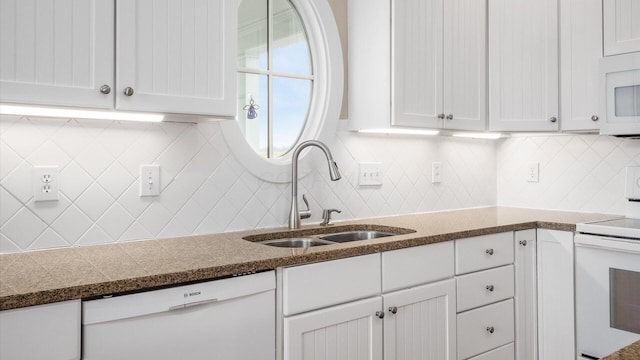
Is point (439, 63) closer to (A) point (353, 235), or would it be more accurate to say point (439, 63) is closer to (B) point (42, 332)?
(A) point (353, 235)

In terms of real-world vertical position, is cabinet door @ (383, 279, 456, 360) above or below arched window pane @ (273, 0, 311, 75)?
below

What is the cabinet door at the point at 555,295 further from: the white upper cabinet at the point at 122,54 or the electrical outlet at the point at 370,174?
the white upper cabinet at the point at 122,54

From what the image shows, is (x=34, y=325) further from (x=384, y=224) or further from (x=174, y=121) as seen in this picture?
(x=384, y=224)

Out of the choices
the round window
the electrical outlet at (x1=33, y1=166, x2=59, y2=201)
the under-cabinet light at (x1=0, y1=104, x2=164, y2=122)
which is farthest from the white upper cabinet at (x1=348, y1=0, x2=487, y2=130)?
the electrical outlet at (x1=33, y1=166, x2=59, y2=201)

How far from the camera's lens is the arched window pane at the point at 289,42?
241cm

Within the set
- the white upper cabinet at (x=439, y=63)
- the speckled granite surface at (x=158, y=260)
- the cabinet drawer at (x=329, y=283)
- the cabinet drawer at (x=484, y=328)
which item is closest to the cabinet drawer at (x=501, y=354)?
the cabinet drawer at (x=484, y=328)

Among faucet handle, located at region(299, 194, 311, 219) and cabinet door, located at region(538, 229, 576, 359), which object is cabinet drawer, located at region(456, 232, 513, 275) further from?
faucet handle, located at region(299, 194, 311, 219)

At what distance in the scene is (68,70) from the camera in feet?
4.74

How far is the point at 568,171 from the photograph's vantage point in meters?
3.02

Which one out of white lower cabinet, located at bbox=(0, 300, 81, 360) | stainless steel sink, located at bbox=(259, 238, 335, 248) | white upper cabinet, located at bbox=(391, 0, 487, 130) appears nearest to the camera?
white lower cabinet, located at bbox=(0, 300, 81, 360)

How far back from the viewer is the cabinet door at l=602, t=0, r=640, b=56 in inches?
97.0

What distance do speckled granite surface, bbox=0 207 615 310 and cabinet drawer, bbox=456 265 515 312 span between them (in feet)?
0.65

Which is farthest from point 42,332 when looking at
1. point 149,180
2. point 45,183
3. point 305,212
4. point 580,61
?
point 580,61

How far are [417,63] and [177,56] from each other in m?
1.26
